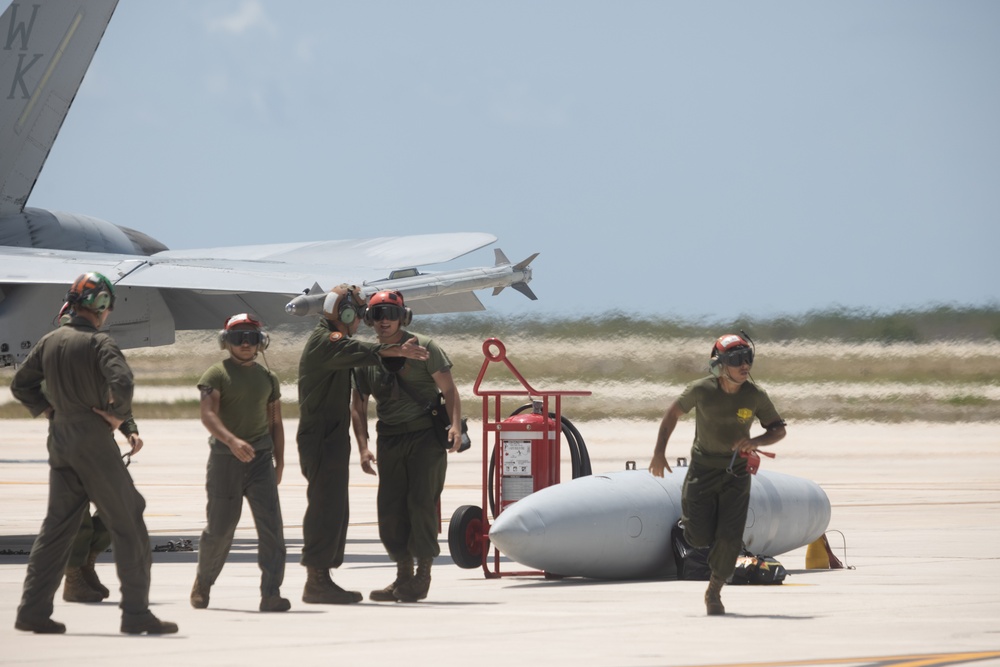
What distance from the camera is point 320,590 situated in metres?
12.0

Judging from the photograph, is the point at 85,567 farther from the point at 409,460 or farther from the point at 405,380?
the point at 405,380

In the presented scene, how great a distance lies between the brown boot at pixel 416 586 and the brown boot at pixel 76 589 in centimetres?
229

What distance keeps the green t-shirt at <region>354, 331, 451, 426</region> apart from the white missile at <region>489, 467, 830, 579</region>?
6.62 ft

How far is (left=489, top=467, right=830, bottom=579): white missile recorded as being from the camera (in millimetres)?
13750

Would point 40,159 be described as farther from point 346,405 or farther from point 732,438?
point 732,438

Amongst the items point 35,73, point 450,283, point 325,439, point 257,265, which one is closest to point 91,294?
point 325,439

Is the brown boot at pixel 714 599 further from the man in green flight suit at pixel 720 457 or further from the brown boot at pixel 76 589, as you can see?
the brown boot at pixel 76 589

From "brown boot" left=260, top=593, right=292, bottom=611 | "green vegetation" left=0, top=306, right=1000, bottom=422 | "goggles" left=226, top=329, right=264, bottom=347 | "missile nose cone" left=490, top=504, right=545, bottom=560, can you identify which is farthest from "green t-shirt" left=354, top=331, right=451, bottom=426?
"green vegetation" left=0, top=306, right=1000, bottom=422

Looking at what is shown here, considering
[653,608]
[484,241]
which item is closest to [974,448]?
[484,241]

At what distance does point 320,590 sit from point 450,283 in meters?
6.87

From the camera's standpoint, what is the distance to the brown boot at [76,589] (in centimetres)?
1223

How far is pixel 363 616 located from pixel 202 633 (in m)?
1.41

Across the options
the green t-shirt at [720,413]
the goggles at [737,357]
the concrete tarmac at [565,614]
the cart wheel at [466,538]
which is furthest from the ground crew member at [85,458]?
the cart wheel at [466,538]

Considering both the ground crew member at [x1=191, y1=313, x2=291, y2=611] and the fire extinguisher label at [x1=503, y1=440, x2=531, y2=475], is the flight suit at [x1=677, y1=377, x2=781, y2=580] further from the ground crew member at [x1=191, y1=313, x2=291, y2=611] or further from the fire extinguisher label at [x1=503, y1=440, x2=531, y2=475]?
the fire extinguisher label at [x1=503, y1=440, x2=531, y2=475]
